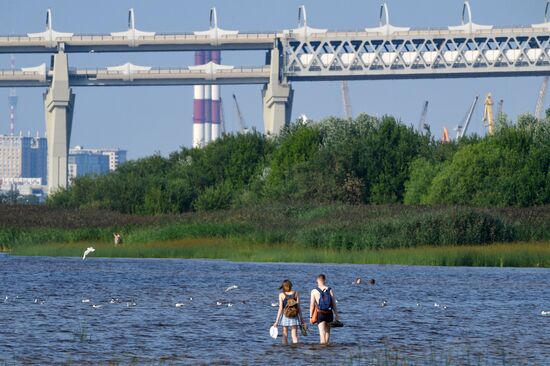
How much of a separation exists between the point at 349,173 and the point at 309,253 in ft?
163

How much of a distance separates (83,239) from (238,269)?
21.1 meters

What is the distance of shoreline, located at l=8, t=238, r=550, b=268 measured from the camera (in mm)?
72562

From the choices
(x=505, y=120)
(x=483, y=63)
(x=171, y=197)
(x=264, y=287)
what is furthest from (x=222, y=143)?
(x=264, y=287)

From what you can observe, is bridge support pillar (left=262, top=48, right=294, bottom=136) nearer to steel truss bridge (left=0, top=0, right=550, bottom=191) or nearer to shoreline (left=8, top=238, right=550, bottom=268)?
steel truss bridge (left=0, top=0, right=550, bottom=191)

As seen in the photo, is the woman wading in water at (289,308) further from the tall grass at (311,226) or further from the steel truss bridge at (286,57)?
the steel truss bridge at (286,57)

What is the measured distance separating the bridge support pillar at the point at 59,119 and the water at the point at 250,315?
333 ft

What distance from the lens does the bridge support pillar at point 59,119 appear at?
177 metres

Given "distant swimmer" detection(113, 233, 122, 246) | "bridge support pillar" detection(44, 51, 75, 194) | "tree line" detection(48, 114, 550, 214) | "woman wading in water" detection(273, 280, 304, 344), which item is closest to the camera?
"woman wading in water" detection(273, 280, 304, 344)

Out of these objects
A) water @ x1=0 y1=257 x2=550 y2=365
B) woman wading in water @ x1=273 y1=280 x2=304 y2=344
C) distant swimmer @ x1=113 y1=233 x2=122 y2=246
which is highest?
distant swimmer @ x1=113 y1=233 x2=122 y2=246

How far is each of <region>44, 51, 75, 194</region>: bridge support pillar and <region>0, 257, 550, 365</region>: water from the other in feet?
333

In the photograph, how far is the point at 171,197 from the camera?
128 meters

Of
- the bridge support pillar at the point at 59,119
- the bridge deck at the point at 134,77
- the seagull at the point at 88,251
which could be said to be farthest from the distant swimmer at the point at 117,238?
the bridge deck at the point at 134,77

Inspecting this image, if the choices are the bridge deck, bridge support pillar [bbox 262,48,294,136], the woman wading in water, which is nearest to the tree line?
bridge support pillar [bbox 262,48,294,136]

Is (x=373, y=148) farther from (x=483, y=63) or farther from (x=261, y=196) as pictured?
(x=483, y=63)
